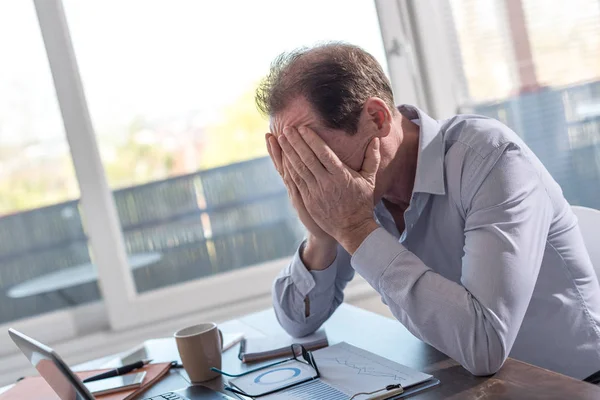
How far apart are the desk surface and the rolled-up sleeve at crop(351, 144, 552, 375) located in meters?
0.03

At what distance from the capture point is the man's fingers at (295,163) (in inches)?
55.6

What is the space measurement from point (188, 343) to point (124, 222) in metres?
1.45

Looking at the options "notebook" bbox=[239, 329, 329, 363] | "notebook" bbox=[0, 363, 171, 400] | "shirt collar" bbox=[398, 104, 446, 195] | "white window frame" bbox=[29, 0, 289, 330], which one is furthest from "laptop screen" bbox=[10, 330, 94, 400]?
"white window frame" bbox=[29, 0, 289, 330]

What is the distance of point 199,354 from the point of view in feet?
4.27

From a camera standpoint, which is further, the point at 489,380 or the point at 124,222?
the point at 124,222

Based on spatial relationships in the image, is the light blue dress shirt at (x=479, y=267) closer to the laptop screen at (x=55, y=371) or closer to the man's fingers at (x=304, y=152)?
the man's fingers at (x=304, y=152)

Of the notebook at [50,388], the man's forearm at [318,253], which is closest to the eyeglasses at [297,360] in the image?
the notebook at [50,388]

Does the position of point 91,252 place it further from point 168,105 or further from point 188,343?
point 188,343

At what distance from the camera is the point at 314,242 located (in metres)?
1.55

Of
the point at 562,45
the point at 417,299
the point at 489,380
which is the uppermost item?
the point at 562,45

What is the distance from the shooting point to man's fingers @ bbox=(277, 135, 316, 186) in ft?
4.63

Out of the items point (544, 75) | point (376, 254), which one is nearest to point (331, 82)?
point (376, 254)

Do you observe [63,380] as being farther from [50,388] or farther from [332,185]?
[332,185]

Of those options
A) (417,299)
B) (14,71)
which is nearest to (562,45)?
(417,299)
